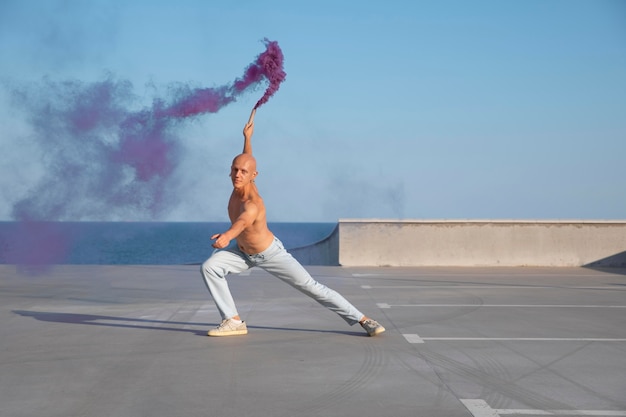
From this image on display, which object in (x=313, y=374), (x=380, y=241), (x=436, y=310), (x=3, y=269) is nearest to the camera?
(x=313, y=374)

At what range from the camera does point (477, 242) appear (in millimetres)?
19266

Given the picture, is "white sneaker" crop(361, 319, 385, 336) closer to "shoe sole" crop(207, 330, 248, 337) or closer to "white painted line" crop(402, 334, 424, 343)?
"white painted line" crop(402, 334, 424, 343)

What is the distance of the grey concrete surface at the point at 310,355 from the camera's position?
16.0 feet

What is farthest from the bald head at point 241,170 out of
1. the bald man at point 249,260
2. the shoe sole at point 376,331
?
the shoe sole at point 376,331

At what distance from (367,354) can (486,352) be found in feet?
3.73

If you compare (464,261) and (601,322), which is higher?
(464,261)

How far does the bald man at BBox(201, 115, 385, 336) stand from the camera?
24.0ft

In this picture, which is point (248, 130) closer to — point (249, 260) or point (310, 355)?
point (249, 260)

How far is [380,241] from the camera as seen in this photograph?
Answer: 63.0 feet

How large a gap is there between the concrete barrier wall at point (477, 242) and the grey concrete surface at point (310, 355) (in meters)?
6.47

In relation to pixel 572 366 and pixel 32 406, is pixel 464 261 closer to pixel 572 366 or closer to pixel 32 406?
pixel 572 366

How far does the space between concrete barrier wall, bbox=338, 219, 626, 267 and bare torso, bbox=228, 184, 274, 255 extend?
11638 millimetres

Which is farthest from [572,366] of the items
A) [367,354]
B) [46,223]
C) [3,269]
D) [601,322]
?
[3,269]

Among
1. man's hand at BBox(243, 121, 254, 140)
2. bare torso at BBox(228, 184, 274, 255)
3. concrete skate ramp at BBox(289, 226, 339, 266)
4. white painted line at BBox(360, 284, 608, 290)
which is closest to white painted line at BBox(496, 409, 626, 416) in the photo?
bare torso at BBox(228, 184, 274, 255)
